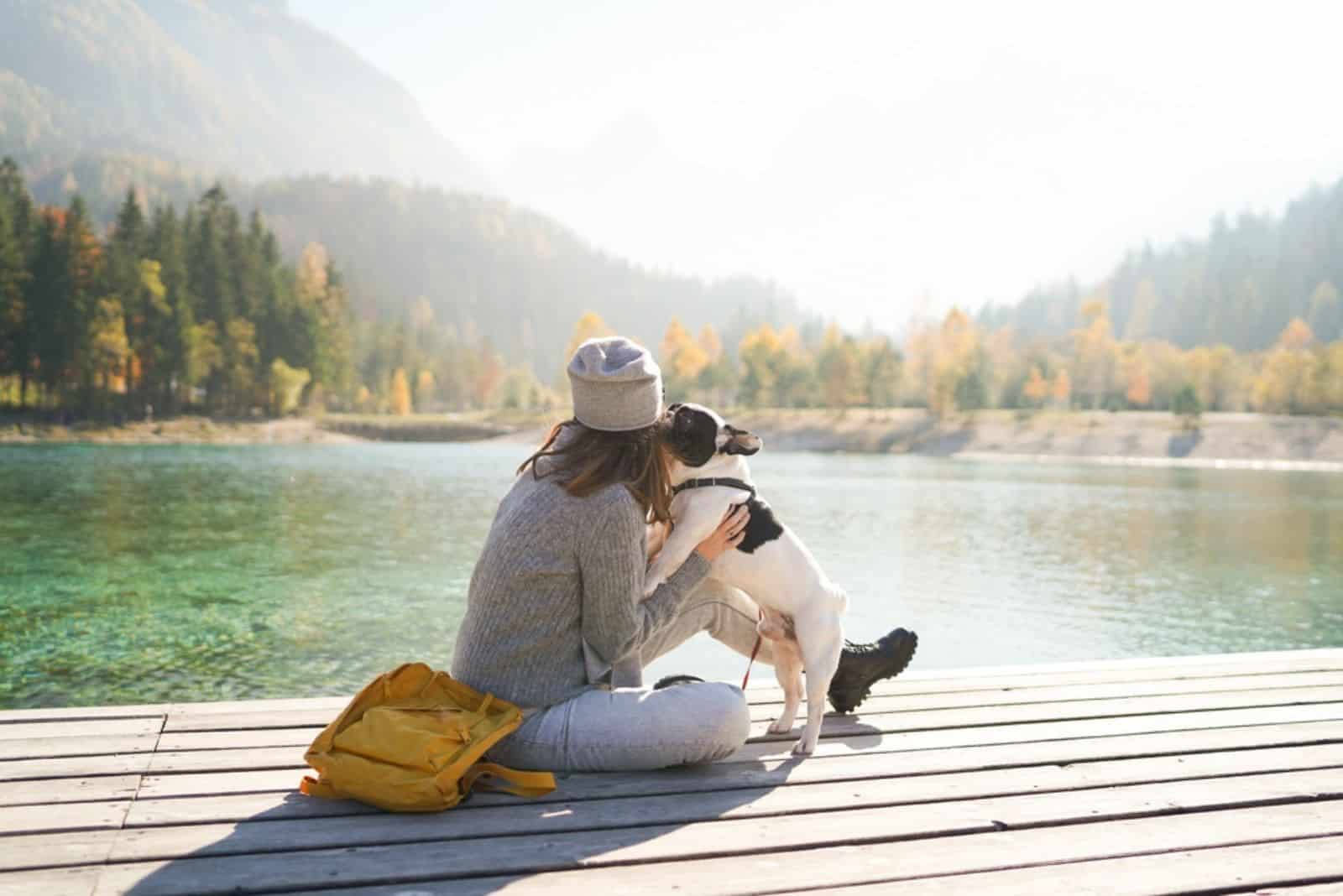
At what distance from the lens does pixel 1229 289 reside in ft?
372

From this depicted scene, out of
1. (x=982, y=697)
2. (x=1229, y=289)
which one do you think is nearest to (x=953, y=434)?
(x=982, y=697)

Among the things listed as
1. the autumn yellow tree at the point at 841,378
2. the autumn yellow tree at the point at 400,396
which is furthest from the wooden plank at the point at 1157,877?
the autumn yellow tree at the point at 400,396

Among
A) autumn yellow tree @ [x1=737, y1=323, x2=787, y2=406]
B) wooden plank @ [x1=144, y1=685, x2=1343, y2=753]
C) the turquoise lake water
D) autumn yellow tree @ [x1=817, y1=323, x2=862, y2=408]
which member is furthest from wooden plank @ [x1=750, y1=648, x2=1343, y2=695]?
autumn yellow tree @ [x1=737, y1=323, x2=787, y2=406]

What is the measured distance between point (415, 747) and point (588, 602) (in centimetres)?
58

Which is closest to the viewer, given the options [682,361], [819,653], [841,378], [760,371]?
[819,653]

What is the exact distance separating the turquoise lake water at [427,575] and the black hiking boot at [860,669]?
5.10 m

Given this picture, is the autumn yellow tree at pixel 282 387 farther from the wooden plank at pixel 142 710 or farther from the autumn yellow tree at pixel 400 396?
the wooden plank at pixel 142 710

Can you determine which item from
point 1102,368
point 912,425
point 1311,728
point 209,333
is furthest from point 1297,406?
point 1311,728

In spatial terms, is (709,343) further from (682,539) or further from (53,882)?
(53,882)

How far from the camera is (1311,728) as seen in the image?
3.64 metres

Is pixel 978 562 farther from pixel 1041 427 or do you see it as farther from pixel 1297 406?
pixel 1297 406

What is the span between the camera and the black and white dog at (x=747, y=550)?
322cm

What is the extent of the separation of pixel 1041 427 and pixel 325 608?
48.0 m

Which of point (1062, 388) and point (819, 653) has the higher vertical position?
point (1062, 388)
